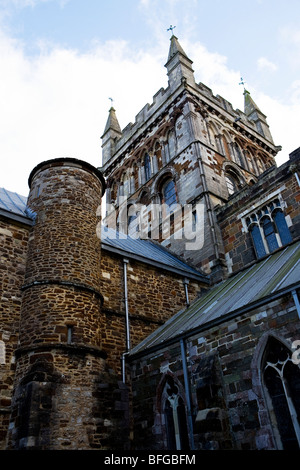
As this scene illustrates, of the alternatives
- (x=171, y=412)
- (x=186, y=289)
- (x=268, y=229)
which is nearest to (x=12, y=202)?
(x=186, y=289)

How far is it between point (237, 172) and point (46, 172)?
13041mm

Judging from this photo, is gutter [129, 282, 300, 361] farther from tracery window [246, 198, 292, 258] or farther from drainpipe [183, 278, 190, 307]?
tracery window [246, 198, 292, 258]

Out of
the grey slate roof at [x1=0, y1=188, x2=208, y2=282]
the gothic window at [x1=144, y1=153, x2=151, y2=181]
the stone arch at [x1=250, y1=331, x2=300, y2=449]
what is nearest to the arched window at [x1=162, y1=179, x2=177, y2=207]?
the gothic window at [x1=144, y1=153, x2=151, y2=181]

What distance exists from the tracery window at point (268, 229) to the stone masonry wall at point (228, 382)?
614 cm

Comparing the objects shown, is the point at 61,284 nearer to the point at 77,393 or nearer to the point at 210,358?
the point at 77,393

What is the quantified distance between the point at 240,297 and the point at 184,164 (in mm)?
12484

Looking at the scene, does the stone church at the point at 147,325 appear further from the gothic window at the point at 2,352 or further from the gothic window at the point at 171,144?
the gothic window at the point at 171,144

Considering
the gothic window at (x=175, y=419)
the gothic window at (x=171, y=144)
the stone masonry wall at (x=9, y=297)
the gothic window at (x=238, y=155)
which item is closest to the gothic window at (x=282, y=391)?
the gothic window at (x=175, y=419)

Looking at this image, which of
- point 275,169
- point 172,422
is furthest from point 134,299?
point 275,169

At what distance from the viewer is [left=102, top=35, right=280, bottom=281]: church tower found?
62.1 feet

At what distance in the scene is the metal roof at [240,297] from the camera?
9.29 m

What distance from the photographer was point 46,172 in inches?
520

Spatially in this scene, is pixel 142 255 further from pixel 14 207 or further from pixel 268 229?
pixel 268 229

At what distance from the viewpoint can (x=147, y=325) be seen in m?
13.0
